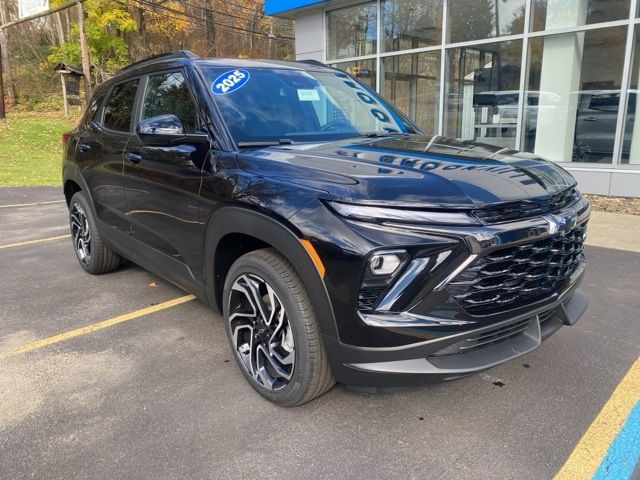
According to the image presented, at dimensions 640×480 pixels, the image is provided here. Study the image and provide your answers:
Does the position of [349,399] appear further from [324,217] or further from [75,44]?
[75,44]

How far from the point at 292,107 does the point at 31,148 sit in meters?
18.9

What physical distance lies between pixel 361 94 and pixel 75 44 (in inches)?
1294

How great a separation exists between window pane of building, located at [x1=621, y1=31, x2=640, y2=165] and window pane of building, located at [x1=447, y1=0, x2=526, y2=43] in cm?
207

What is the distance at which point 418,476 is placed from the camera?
222cm

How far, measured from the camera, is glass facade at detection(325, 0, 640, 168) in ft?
26.3

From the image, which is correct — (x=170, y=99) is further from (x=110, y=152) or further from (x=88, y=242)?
(x=88, y=242)

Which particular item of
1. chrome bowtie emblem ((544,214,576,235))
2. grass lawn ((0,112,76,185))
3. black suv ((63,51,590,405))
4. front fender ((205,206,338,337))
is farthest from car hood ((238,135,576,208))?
grass lawn ((0,112,76,185))

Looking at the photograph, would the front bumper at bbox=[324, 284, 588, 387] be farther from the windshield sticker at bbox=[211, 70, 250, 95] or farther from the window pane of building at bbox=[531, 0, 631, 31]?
the window pane of building at bbox=[531, 0, 631, 31]

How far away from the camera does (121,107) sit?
13.8 feet

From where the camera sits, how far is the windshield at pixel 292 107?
3.12 meters

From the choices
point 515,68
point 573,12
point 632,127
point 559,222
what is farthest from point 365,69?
point 559,222

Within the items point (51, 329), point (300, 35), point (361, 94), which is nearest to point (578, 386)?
point (361, 94)

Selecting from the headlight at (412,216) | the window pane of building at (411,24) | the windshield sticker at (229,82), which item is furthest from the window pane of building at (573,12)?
the headlight at (412,216)

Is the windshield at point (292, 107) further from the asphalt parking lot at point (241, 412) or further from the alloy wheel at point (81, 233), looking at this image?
the alloy wheel at point (81, 233)
